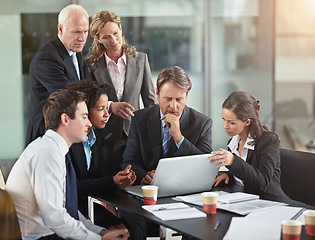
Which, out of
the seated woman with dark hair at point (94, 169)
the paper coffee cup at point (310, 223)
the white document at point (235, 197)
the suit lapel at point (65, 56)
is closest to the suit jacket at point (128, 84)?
the suit lapel at point (65, 56)

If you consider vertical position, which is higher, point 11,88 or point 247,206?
point 11,88

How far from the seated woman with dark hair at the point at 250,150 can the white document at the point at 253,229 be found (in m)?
0.54

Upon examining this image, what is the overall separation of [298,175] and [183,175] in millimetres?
725

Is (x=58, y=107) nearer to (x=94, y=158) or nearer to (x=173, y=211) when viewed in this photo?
(x=94, y=158)

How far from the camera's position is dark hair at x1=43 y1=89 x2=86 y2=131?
216 centimetres

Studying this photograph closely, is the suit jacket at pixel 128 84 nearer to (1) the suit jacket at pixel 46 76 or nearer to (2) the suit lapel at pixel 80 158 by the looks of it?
(1) the suit jacket at pixel 46 76

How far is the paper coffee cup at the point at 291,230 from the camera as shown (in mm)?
1694

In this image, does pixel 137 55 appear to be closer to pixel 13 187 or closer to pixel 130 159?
pixel 130 159

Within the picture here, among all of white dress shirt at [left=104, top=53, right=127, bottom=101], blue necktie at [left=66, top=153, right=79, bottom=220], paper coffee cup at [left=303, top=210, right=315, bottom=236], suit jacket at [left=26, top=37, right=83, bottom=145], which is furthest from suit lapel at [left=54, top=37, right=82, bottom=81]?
paper coffee cup at [left=303, top=210, right=315, bottom=236]

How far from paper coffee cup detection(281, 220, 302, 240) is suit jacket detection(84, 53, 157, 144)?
6.64 ft

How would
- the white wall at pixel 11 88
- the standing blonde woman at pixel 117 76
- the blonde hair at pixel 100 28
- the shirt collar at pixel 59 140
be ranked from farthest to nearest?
the white wall at pixel 11 88 → the standing blonde woman at pixel 117 76 → the blonde hair at pixel 100 28 → the shirt collar at pixel 59 140

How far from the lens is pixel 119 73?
3623mm

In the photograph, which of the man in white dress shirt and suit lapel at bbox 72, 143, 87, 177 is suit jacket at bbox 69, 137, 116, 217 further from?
the man in white dress shirt

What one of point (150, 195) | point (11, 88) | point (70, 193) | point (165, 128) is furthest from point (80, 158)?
point (11, 88)
